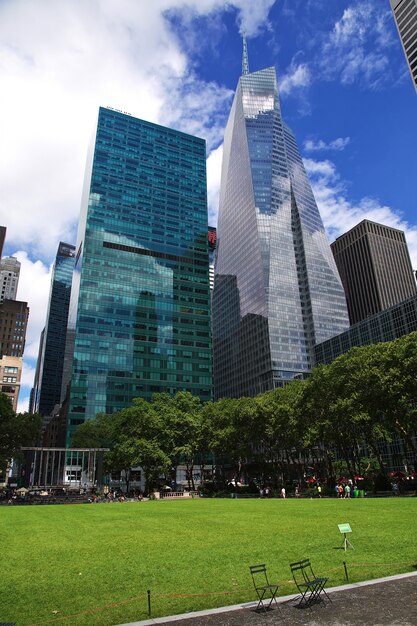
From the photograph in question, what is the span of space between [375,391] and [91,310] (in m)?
118

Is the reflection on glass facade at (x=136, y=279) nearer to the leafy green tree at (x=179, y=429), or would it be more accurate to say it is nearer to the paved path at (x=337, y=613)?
the leafy green tree at (x=179, y=429)

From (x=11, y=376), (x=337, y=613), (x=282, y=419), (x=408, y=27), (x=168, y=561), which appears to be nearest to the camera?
(x=337, y=613)

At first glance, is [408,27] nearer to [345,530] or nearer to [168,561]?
[345,530]

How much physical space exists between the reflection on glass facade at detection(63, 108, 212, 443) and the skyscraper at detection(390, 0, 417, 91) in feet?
322

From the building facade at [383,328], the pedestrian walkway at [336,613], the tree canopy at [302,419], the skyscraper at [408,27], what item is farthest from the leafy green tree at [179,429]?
the skyscraper at [408,27]

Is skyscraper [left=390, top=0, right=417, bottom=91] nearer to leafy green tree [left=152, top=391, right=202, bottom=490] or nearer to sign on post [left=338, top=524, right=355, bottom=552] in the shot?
leafy green tree [left=152, top=391, right=202, bottom=490]

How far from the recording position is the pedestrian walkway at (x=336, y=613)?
33.5ft

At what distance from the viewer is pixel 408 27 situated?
117562mm

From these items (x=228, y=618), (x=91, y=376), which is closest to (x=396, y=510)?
(x=228, y=618)

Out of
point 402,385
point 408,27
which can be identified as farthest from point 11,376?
point 408,27

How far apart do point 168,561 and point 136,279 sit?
154714mm

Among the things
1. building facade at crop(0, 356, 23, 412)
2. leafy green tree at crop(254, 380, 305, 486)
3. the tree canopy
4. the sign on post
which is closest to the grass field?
the sign on post

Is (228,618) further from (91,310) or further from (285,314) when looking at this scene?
(285,314)

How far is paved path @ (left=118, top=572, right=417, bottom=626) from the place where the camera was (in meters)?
10.2
